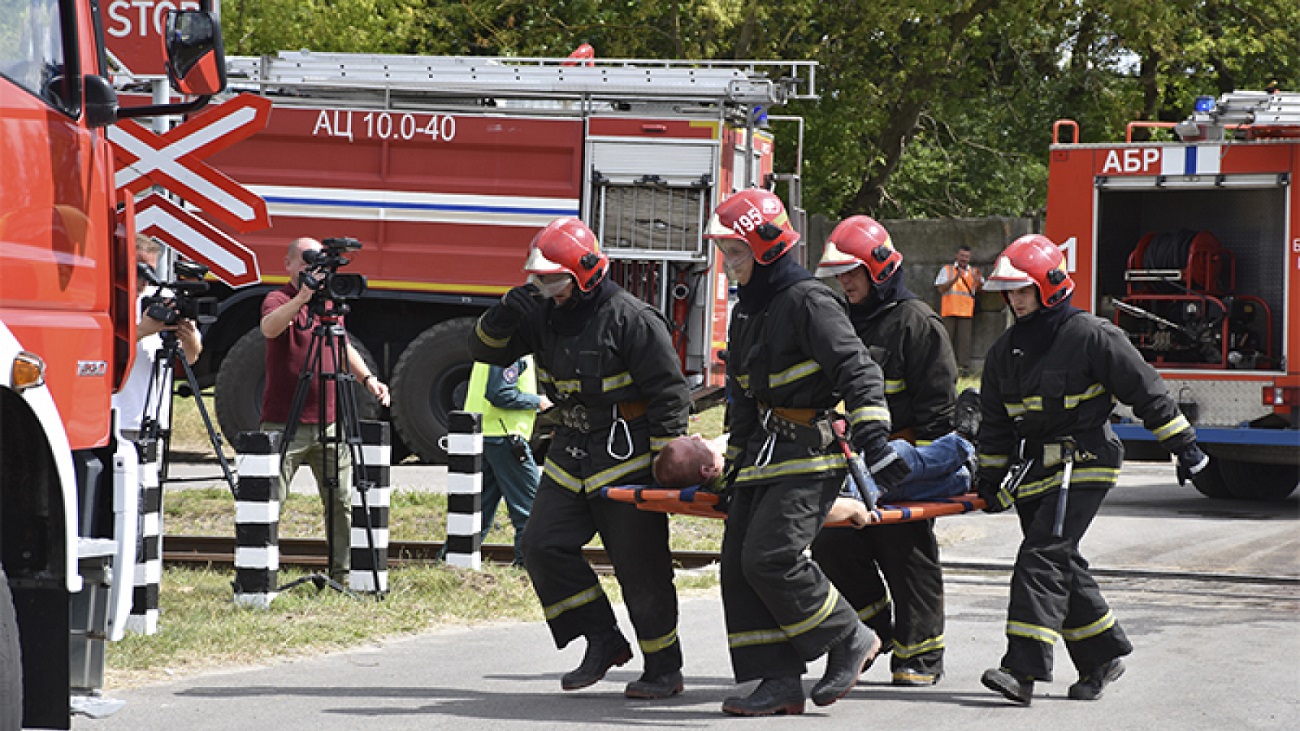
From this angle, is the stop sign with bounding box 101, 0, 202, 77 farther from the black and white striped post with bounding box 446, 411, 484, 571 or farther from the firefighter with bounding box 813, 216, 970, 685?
the firefighter with bounding box 813, 216, 970, 685

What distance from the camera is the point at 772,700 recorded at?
6.83 meters

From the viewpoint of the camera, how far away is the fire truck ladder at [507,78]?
1527cm

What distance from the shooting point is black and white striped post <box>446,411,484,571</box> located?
404 inches

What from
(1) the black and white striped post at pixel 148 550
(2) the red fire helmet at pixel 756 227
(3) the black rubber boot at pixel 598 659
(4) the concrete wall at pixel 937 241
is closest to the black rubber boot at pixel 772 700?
(3) the black rubber boot at pixel 598 659

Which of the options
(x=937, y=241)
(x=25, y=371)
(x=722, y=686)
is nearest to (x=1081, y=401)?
(x=722, y=686)

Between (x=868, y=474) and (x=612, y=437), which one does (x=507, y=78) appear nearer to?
(x=612, y=437)

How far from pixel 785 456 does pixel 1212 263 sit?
29.4 ft

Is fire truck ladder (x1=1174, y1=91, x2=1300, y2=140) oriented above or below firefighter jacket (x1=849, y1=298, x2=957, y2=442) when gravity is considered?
above

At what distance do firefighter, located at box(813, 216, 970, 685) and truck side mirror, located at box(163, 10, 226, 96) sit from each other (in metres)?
2.84

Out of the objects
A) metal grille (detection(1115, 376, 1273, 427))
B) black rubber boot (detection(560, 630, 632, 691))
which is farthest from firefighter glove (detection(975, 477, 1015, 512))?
metal grille (detection(1115, 376, 1273, 427))

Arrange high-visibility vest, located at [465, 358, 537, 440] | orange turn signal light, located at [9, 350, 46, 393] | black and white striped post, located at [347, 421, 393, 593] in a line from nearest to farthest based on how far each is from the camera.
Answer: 1. orange turn signal light, located at [9, 350, 46, 393]
2. black and white striped post, located at [347, 421, 393, 593]
3. high-visibility vest, located at [465, 358, 537, 440]

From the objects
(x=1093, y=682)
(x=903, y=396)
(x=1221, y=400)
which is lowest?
(x=1093, y=682)

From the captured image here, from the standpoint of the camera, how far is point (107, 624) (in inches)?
211

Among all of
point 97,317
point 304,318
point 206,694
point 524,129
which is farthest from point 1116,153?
point 97,317
